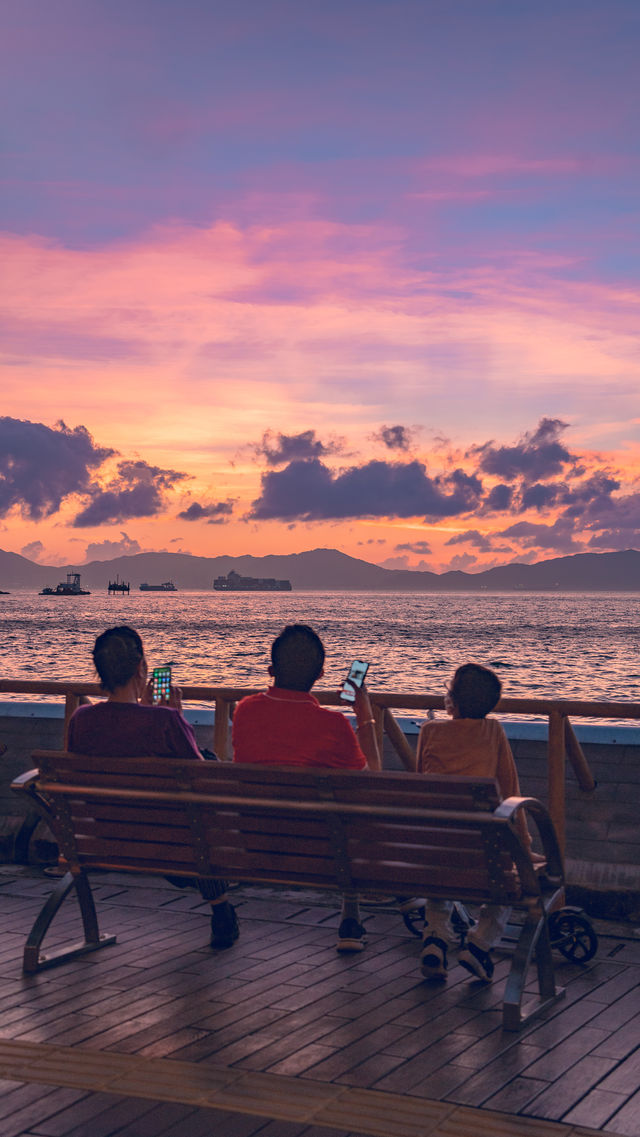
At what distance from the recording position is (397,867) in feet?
16.9

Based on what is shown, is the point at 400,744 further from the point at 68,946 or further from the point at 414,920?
the point at 68,946

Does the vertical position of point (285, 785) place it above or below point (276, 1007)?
above

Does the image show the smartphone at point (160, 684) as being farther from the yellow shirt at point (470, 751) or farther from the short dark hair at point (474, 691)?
the short dark hair at point (474, 691)

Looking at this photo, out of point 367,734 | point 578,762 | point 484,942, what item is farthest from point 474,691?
point 578,762

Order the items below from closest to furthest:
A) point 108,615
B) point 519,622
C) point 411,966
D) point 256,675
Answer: point 411,966, point 256,675, point 519,622, point 108,615

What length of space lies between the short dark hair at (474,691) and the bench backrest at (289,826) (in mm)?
675

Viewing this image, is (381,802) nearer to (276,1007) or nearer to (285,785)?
(285,785)

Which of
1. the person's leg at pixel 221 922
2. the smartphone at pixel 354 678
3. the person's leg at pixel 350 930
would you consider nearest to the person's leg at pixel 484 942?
the person's leg at pixel 350 930

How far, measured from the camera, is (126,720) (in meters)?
5.64

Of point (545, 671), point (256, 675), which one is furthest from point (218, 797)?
point (545, 671)

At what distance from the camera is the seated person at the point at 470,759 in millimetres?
5418

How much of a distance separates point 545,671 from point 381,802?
236 ft

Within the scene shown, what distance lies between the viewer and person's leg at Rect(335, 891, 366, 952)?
5941 mm

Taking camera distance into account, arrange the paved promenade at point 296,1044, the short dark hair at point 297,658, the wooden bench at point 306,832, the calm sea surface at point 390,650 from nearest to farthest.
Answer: the paved promenade at point 296,1044 < the wooden bench at point 306,832 < the short dark hair at point 297,658 < the calm sea surface at point 390,650
